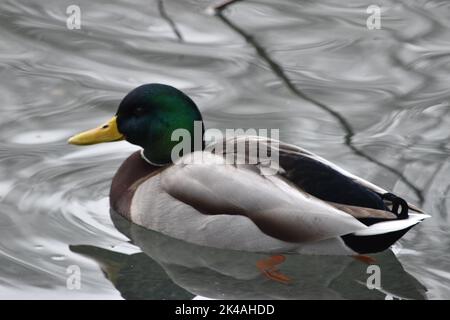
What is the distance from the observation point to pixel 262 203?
6281 millimetres

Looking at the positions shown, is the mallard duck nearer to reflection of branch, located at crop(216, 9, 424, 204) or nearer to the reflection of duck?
the reflection of duck

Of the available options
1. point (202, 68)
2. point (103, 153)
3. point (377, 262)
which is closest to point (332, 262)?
point (377, 262)

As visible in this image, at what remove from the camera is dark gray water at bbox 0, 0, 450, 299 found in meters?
6.21

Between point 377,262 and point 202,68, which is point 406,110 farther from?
point 377,262

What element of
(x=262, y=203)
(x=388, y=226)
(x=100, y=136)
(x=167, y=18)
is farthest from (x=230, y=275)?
(x=167, y=18)

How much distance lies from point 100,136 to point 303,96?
1994 mm

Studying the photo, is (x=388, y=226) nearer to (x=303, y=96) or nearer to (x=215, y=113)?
(x=215, y=113)

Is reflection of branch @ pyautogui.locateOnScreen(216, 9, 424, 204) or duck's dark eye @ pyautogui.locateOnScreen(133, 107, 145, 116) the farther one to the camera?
reflection of branch @ pyautogui.locateOnScreen(216, 9, 424, 204)

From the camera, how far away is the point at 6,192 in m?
6.94

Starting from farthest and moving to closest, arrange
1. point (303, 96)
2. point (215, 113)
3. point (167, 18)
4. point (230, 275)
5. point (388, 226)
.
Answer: point (167, 18)
point (303, 96)
point (215, 113)
point (230, 275)
point (388, 226)

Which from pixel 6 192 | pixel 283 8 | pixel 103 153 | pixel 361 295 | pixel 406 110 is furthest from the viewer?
pixel 283 8

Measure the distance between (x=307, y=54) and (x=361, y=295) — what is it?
3.37 metres

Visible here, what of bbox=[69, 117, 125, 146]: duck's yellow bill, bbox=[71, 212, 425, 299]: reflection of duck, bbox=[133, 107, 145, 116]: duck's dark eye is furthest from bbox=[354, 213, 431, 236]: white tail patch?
bbox=[69, 117, 125, 146]: duck's yellow bill

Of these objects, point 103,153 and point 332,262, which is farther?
point 103,153
